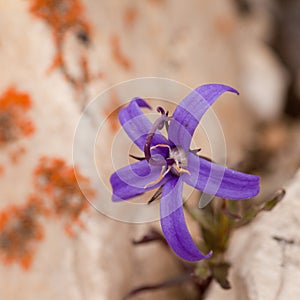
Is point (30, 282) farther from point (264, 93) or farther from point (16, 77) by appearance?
point (264, 93)

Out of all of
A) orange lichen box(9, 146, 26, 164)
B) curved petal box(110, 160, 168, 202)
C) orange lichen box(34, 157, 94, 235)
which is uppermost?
curved petal box(110, 160, 168, 202)

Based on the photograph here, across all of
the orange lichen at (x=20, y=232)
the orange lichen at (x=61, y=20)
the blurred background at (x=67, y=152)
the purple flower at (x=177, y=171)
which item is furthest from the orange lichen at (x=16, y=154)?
the purple flower at (x=177, y=171)

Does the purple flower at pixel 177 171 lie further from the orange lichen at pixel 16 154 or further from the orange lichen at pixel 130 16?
the orange lichen at pixel 130 16

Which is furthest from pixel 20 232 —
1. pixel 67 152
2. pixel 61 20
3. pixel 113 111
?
pixel 61 20

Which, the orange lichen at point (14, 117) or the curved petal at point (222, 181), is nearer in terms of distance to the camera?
the curved petal at point (222, 181)

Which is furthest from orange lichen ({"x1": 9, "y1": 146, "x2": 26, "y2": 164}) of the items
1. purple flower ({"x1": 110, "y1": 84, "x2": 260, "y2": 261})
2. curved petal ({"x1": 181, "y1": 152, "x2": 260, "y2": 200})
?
curved petal ({"x1": 181, "y1": 152, "x2": 260, "y2": 200})

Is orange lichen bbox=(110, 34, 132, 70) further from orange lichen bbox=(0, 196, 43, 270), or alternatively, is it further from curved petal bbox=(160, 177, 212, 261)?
curved petal bbox=(160, 177, 212, 261)
